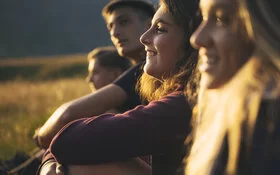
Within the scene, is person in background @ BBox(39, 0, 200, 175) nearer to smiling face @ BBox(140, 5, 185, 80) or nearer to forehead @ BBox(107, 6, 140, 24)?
smiling face @ BBox(140, 5, 185, 80)

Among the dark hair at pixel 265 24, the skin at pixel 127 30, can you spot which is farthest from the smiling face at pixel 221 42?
the skin at pixel 127 30

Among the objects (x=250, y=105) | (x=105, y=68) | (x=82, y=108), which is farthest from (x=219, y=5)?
(x=105, y=68)

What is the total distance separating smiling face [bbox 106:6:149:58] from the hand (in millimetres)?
1916

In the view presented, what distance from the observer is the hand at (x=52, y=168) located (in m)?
2.65

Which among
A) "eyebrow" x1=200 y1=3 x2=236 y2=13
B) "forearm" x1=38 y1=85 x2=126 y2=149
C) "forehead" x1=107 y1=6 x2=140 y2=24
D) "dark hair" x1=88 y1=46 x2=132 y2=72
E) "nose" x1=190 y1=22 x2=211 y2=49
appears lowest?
"dark hair" x1=88 y1=46 x2=132 y2=72

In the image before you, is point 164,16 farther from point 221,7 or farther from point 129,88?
point 129,88

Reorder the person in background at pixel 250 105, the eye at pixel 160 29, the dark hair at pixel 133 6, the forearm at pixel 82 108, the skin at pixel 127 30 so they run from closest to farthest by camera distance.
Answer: the person in background at pixel 250 105 → the eye at pixel 160 29 → the forearm at pixel 82 108 → the skin at pixel 127 30 → the dark hair at pixel 133 6

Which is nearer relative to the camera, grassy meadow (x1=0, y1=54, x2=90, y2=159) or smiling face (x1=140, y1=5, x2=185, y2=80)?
smiling face (x1=140, y1=5, x2=185, y2=80)

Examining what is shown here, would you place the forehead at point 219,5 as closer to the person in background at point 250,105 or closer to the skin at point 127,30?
the person in background at point 250,105

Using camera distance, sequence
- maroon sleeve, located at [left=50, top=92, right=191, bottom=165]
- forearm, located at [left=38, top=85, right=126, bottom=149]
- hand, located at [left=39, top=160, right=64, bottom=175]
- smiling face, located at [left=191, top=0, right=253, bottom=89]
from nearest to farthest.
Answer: smiling face, located at [left=191, top=0, right=253, bottom=89] < maroon sleeve, located at [left=50, top=92, right=191, bottom=165] < hand, located at [left=39, top=160, right=64, bottom=175] < forearm, located at [left=38, top=85, right=126, bottom=149]

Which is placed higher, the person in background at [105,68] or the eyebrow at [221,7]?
the eyebrow at [221,7]

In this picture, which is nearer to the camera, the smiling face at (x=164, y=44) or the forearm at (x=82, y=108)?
the smiling face at (x=164, y=44)

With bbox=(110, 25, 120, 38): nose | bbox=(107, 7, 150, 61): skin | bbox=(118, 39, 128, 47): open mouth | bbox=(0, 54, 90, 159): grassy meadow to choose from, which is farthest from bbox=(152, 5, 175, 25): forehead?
bbox=(0, 54, 90, 159): grassy meadow

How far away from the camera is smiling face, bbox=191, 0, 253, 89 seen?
1.88m
